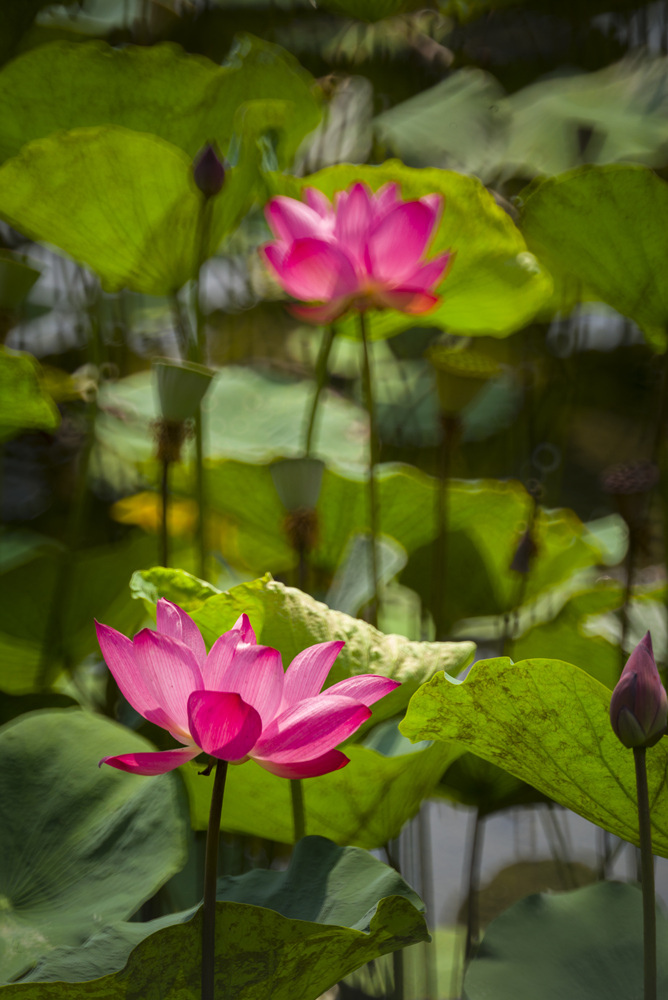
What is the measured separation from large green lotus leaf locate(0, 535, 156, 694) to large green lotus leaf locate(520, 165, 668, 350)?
34cm

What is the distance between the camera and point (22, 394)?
17.6 inches

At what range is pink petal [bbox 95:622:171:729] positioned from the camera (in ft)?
0.79

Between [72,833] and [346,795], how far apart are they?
0.12 m

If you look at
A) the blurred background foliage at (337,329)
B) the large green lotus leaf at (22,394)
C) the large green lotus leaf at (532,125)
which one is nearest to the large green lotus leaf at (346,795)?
the blurred background foliage at (337,329)

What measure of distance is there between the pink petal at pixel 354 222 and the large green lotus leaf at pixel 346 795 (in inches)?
9.8

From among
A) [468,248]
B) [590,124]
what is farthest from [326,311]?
[590,124]

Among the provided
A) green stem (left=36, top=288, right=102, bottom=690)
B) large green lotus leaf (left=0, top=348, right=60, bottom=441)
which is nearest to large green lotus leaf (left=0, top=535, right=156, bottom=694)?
green stem (left=36, top=288, right=102, bottom=690)

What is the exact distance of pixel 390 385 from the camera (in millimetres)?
926

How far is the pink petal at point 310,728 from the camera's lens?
23 cm

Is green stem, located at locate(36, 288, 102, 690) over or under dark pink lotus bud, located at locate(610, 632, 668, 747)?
under

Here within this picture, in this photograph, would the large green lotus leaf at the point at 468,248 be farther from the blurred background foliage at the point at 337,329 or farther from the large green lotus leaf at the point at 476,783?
the large green lotus leaf at the point at 476,783

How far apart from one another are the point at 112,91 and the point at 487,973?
575mm

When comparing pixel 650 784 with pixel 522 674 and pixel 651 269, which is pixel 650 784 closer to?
pixel 522 674

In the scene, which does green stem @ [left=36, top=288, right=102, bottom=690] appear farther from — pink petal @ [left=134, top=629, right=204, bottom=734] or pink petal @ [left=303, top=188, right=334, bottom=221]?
pink petal @ [left=134, top=629, right=204, bottom=734]
